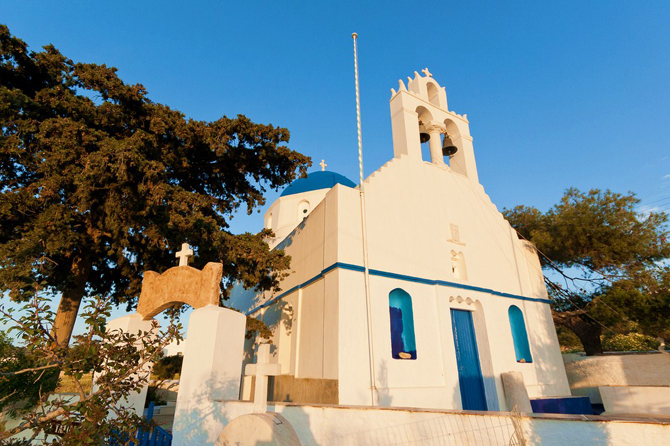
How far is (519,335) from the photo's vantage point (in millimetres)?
12766

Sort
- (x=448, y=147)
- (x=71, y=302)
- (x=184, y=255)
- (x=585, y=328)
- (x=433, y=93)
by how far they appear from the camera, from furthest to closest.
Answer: (x=585, y=328), (x=433, y=93), (x=448, y=147), (x=71, y=302), (x=184, y=255)

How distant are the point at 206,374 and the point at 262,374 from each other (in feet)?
3.46

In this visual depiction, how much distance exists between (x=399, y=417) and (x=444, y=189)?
31.2 ft

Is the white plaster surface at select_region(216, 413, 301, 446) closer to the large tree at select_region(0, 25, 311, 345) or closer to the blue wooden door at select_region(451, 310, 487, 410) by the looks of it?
the large tree at select_region(0, 25, 311, 345)

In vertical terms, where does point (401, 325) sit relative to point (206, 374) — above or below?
above

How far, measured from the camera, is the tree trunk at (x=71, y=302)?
9766mm

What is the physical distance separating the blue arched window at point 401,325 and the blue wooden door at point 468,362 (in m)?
1.77

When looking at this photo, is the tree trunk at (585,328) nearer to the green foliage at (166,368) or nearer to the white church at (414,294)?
the white church at (414,294)

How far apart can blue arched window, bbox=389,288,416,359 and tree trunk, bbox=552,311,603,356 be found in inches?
391

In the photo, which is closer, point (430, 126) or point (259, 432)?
point (259, 432)

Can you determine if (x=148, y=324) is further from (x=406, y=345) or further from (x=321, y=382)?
(x=406, y=345)

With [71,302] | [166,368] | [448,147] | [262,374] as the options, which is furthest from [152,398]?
[448,147]

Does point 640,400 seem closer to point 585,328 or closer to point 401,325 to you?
point 401,325

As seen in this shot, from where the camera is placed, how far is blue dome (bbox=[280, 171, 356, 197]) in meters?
21.2
